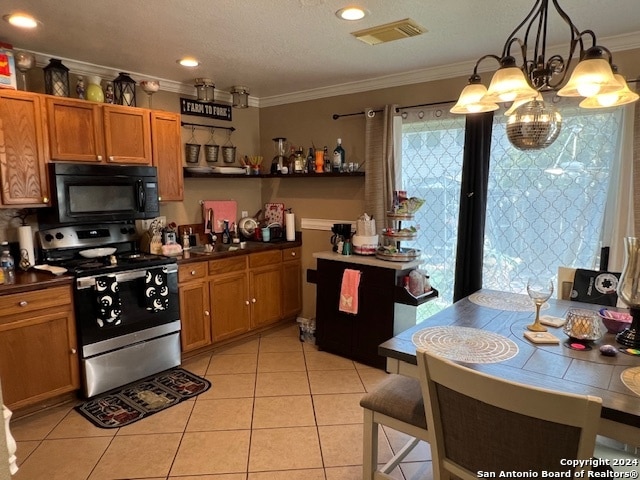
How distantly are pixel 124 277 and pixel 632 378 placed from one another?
9.41 feet

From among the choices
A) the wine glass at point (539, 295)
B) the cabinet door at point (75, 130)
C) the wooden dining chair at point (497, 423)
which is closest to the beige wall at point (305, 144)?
the cabinet door at point (75, 130)

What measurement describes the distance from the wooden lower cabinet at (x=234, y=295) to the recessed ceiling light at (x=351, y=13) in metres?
2.14

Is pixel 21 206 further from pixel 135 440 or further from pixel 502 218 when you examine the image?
pixel 502 218

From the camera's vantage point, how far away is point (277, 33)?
2609 millimetres

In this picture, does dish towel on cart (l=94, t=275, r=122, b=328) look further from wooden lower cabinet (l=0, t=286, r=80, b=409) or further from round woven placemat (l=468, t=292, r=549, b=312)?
round woven placemat (l=468, t=292, r=549, b=312)

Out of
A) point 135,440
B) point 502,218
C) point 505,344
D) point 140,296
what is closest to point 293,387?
point 135,440

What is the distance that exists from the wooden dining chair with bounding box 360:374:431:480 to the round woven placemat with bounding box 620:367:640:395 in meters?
0.72

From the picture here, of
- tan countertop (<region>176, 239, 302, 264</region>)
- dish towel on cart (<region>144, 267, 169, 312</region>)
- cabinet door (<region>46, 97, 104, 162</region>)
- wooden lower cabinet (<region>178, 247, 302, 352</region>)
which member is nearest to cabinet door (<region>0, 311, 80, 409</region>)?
dish towel on cart (<region>144, 267, 169, 312</region>)

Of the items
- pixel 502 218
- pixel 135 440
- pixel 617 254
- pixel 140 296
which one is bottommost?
pixel 135 440

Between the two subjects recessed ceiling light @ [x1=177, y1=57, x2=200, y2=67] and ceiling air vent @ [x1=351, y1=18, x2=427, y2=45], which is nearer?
ceiling air vent @ [x1=351, y1=18, x2=427, y2=45]

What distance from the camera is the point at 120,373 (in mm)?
2963

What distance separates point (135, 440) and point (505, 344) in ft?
6.95

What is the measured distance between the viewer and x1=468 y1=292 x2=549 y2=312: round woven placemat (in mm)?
2182

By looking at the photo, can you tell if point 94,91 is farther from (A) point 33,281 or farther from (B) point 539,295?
(B) point 539,295
